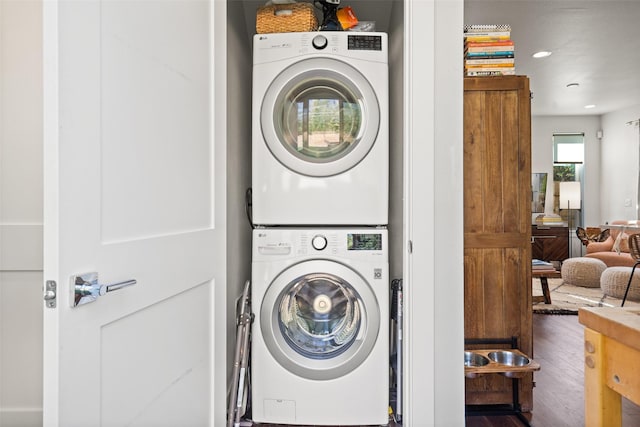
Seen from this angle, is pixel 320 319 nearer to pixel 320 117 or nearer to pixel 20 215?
pixel 320 117

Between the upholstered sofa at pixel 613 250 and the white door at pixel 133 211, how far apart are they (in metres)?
5.03

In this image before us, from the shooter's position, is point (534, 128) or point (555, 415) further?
point (534, 128)

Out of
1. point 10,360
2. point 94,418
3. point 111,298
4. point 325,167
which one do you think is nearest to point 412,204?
point 325,167

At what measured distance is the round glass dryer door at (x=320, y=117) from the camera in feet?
6.04

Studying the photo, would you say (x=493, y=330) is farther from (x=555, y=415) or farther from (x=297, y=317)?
(x=297, y=317)

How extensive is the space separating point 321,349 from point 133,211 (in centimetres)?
113

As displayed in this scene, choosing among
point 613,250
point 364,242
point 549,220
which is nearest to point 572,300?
point 613,250

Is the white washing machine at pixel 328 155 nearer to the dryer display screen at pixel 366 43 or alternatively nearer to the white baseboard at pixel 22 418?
the dryer display screen at pixel 366 43

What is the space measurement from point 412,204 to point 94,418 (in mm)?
1189

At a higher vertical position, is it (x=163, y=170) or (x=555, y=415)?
(x=163, y=170)

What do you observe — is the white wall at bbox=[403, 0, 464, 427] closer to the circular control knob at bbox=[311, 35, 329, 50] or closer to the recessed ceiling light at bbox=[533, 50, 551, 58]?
the circular control knob at bbox=[311, 35, 329, 50]

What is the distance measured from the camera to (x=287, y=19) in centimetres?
193

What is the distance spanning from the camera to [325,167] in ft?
6.05

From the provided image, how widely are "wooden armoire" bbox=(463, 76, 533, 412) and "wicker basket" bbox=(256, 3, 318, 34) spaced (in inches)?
30.8
